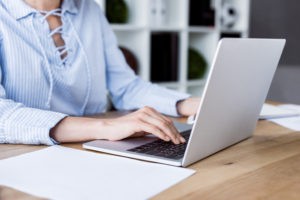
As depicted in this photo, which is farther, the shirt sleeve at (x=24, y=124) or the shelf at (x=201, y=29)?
the shelf at (x=201, y=29)

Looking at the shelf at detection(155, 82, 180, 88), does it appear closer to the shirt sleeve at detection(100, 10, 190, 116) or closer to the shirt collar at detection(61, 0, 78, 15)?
the shirt sleeve at detection(100, 10, 190, 116)

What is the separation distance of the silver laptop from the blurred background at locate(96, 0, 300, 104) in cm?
175

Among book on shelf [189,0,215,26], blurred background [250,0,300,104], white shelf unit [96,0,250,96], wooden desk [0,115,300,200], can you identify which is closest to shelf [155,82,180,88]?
white shelf unit [96,0,250,96]

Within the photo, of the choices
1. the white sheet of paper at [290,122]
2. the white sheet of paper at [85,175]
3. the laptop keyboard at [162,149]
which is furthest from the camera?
the white sheet of paper at [290,122]

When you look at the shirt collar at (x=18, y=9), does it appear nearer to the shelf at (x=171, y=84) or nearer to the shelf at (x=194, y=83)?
the shelf at (x=171, y=84)

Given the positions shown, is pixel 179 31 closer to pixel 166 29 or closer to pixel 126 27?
pixel 166 29

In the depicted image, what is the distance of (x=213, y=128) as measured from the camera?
830mm

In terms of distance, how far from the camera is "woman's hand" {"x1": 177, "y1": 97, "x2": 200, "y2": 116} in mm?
1370

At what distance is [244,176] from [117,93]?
0.92 meters

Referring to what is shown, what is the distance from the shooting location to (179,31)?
129 inches

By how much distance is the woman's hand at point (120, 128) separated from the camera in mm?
948

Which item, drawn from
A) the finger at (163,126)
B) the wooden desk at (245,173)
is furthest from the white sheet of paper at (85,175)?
the finger at (163,126)

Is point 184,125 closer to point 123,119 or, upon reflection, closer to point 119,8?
point 123,119

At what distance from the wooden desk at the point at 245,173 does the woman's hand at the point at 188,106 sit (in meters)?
0.31
